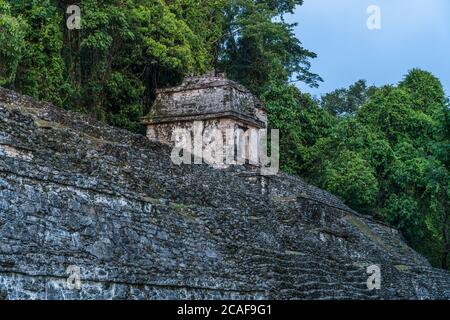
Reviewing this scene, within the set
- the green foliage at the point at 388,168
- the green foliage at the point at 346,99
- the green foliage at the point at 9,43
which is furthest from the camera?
the green foliage at the point at 346,99

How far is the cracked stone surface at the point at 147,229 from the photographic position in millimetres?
8828

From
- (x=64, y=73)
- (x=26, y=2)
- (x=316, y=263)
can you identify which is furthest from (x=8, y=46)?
(x=316, y=263)

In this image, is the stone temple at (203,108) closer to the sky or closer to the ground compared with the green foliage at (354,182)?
closer to the sky

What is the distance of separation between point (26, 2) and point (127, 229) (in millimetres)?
12218

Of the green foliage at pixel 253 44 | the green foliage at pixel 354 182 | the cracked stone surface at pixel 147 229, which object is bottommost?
the cracked stone surface at pixel 147 229

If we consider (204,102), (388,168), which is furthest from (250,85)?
(204,102)

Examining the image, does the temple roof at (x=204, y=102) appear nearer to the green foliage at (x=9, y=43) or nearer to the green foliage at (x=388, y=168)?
the green foliage at (x=388, y=168)

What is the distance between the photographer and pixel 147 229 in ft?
37.8

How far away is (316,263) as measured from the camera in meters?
14.2

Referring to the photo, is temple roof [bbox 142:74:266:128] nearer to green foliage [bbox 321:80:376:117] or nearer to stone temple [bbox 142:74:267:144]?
stone temple [bbox 142:74:267:144]

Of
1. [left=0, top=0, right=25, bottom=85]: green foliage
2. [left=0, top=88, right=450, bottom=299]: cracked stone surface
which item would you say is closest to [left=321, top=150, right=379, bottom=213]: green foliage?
[left=0, top=88, right=450, bottom=299]: cracked stone surface

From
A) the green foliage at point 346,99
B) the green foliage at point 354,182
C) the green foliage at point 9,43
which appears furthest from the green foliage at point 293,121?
the green foliage at point 346,99

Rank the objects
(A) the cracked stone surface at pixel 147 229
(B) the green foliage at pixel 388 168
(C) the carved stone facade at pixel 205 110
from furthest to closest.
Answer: (B) the green foliage at pixel 388 168 < (C) the carved stone facade at pixel 205 110 < (A) the cracked stone surface at pixel 147 229
